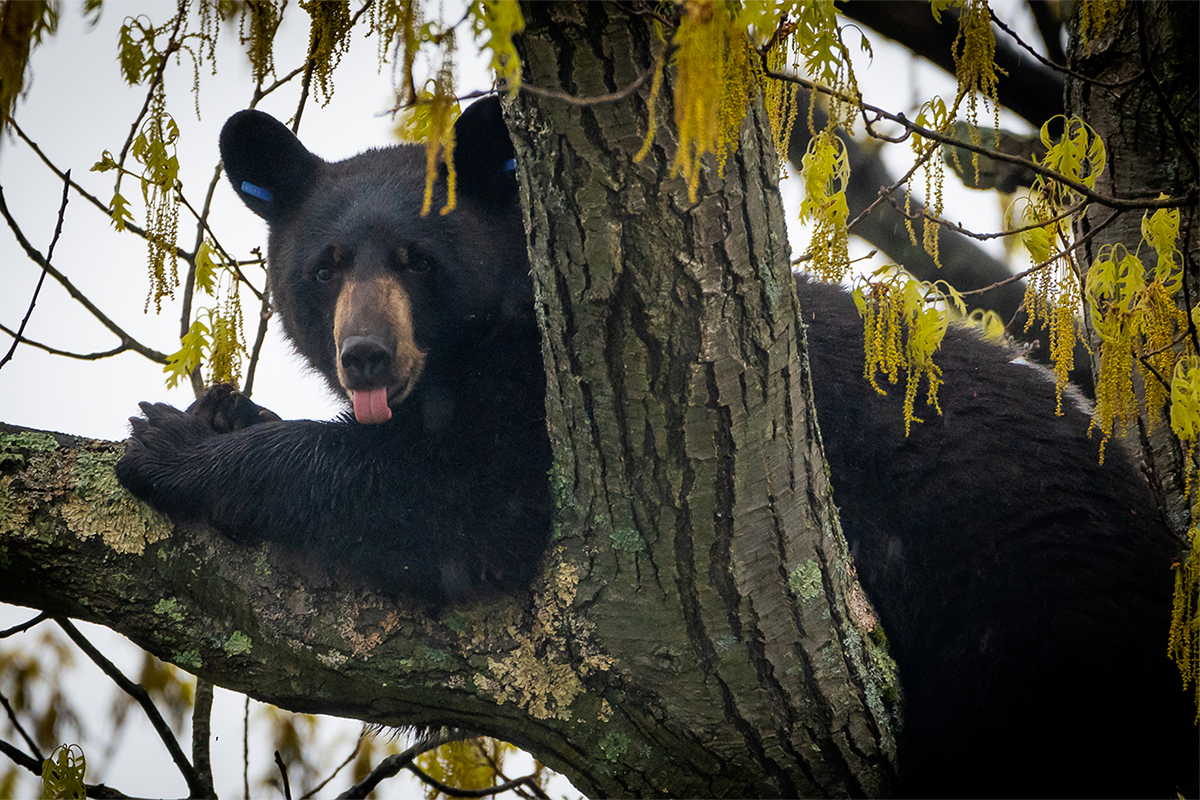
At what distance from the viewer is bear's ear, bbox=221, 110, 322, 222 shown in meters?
3.84

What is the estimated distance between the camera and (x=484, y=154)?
3.63m

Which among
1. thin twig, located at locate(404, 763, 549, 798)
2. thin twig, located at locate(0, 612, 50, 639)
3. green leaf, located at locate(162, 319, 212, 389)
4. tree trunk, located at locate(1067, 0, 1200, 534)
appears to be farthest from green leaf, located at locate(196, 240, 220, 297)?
tree trunk, located at locate(1067, 0, 1200, 534)

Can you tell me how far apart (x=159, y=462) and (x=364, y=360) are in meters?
0.72

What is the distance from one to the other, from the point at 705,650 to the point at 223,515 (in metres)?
1.52

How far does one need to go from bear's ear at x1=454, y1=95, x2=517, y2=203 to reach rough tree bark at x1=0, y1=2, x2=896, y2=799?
4.80ft

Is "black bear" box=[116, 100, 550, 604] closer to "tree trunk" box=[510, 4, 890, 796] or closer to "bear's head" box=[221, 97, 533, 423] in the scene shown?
"bear's head" box=[221, 97, 533, 423]

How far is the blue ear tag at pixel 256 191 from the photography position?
4020 millimetres

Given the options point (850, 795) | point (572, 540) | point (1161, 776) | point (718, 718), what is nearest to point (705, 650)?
point (718, 718)

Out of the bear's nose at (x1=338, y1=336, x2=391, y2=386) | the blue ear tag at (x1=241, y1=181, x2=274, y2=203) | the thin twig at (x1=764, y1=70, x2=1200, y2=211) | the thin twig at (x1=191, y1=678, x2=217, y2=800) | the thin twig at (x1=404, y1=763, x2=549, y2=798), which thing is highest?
the blue ear tag at (x1=241, y1=181, x2=274, y2=203)

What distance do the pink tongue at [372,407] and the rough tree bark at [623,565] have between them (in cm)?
64

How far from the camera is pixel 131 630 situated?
272 cm

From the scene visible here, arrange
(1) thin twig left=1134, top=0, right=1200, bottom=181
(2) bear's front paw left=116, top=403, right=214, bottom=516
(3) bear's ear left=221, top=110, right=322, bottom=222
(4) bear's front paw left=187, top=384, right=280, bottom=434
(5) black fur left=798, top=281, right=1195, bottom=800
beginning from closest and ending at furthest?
(1) thin twig left=1134, top=0, right=1200, bottom=181, (2) bear's front paw left=116, top=403, right=214, bottom=516, (5) black fur left=798, top=281, right=1195, bottom=800, (4) bear's front paw left=187, top=384, right=280, bottom=434, (3) bear's ear left=221, top=110, right=322, bottom=222

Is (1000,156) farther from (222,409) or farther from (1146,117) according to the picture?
(222,409)

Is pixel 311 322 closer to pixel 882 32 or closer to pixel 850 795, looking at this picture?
pixel 850 795
